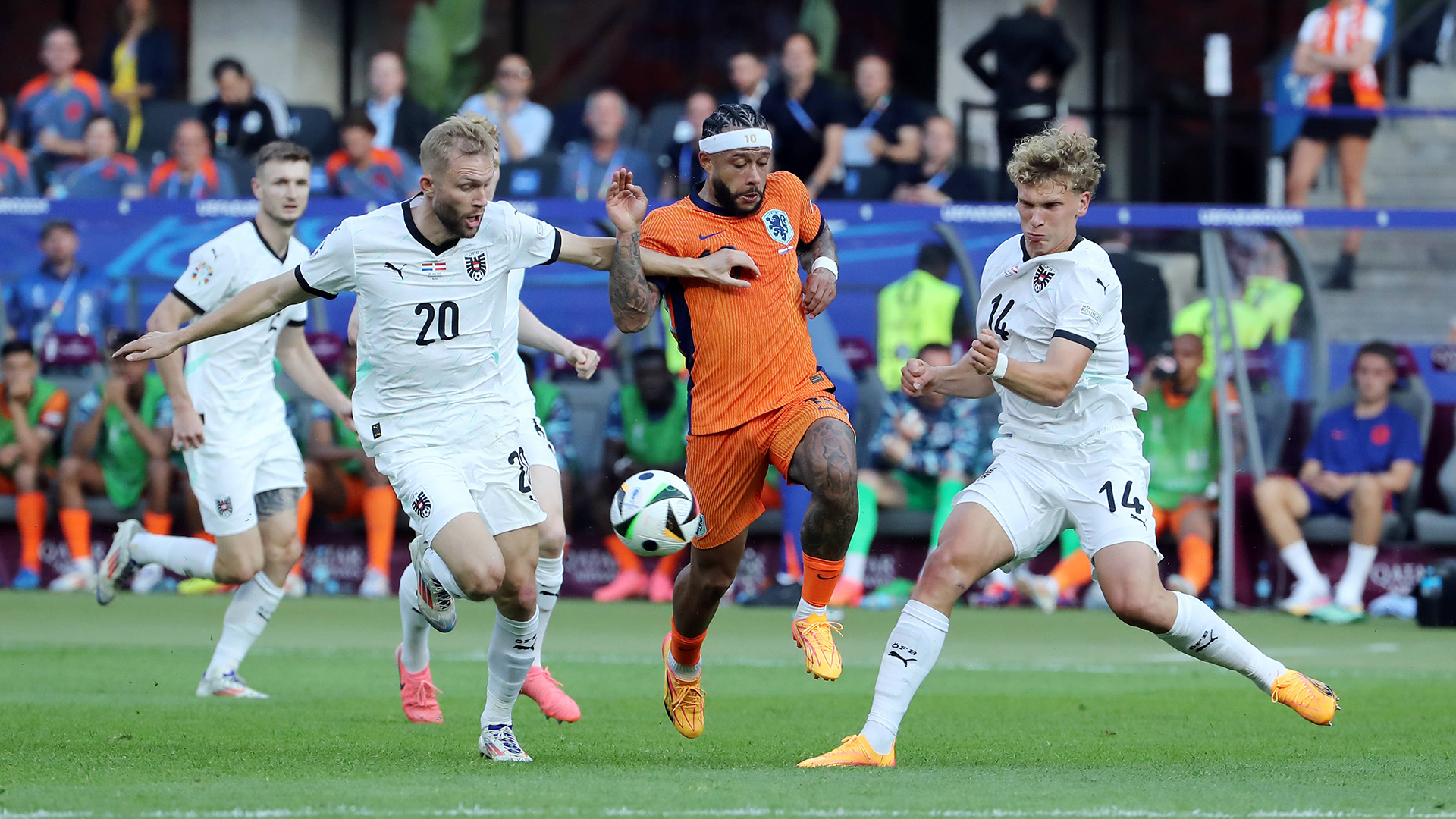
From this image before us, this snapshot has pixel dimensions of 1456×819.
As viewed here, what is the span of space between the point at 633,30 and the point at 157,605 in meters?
9.11

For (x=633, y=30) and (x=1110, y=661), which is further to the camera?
(x=633, y=30)

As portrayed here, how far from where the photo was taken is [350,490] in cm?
1404

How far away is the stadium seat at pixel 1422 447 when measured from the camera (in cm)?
1308

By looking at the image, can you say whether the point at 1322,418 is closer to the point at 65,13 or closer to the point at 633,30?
the point at 633,30

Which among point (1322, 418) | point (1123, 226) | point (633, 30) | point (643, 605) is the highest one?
point (633, 30)


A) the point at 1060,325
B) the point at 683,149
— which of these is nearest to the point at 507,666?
the point at 1060,325

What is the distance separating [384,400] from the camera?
22.0ft

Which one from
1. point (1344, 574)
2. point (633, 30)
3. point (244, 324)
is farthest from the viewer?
point (633, 30)

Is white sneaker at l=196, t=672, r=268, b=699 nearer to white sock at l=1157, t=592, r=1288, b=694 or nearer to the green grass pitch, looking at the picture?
the green grass pitch

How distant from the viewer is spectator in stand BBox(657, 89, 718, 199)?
14.5 metres

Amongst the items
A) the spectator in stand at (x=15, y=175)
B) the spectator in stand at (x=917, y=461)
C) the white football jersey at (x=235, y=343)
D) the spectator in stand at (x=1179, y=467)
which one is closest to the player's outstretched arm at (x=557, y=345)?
the white football jersey at (x=235, y=343)

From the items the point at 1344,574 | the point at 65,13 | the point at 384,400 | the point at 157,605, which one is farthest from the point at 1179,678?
the point at 65,13

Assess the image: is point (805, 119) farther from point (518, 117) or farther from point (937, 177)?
point (518, 117)

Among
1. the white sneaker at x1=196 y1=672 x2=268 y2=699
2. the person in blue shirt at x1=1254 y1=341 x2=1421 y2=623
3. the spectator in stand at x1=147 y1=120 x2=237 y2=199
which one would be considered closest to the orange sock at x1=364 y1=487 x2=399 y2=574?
the spectator in stand at x1=147 y1=120 x2=237 y2=199
